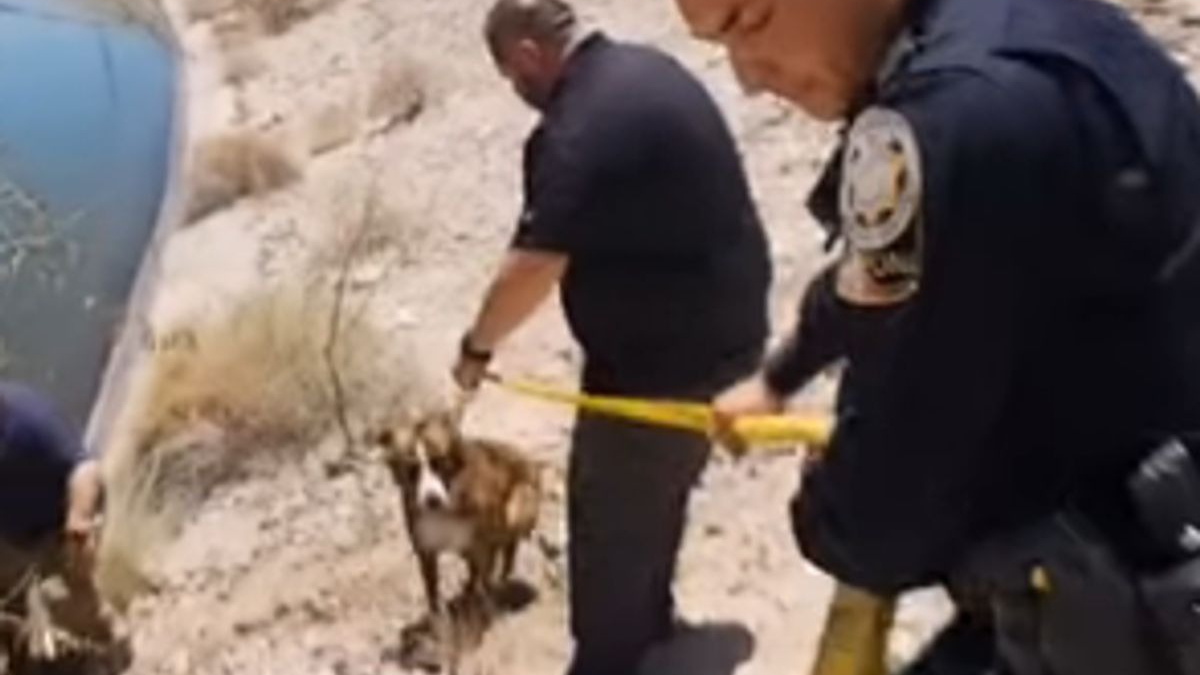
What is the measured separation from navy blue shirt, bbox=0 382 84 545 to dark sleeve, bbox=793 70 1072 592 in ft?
11.8

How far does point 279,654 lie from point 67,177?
340 centimetres

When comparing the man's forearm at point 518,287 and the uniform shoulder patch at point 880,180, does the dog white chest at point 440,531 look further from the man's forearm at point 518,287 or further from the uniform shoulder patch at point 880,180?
the uniform shoulder patch at point 880,180

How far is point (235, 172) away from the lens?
10758 mm

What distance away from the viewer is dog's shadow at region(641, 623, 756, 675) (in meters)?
5.71

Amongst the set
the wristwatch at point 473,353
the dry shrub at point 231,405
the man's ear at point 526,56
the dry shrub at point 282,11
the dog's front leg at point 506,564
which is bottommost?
the dry shrub at point 282,11

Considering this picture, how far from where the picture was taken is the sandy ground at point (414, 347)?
20.3ft

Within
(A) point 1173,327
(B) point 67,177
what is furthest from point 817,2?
(B) point 67,177

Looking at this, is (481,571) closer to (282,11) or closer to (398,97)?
(398,97)

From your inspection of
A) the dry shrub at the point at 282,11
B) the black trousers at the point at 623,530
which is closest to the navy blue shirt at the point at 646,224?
the black trousers at the point at 623,530

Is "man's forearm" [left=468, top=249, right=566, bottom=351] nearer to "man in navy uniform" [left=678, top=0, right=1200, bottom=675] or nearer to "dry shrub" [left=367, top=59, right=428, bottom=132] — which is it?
"man in navy uniform" [left=678, top=0, right=1200, bottom=675]

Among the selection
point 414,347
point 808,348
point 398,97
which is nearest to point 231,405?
point 414,347

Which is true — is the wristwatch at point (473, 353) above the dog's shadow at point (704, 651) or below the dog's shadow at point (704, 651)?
above

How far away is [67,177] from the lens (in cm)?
948

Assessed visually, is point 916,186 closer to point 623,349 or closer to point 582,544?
point 623,349
